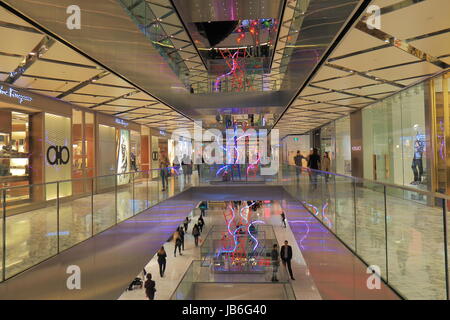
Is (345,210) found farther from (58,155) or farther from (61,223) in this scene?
(58,155)

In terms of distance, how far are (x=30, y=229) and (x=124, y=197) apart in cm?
280

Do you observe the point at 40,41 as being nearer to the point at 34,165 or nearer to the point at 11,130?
the point at 11,130

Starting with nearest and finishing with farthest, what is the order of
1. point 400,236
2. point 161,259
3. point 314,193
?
point 400,236, point 314,193, point 161,259

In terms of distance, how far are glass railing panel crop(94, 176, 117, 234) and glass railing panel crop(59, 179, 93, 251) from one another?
0.17 meters

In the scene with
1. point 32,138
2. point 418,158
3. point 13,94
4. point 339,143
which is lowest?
point 418,158

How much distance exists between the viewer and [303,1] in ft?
25.7

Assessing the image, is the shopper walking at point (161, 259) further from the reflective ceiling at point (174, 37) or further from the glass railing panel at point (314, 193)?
the glass railing panel at point (314, 193)

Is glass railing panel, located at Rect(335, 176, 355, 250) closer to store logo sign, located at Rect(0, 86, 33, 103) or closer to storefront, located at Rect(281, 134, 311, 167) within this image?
store logo sign, located at Rect(0, 86, 33, 103)

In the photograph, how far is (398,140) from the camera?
36.2 ft

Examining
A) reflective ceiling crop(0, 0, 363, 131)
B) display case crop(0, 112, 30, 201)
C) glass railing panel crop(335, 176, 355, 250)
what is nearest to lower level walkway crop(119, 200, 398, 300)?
glass railing panel crop(335, 176, 355, 250)

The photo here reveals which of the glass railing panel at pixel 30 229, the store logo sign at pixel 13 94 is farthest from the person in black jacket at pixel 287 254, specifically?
the store logo sign at pixel 13 94

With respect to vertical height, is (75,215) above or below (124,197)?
below

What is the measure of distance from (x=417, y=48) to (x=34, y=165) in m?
10.8

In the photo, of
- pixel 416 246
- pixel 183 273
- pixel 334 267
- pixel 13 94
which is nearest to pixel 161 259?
pixel 183 273
